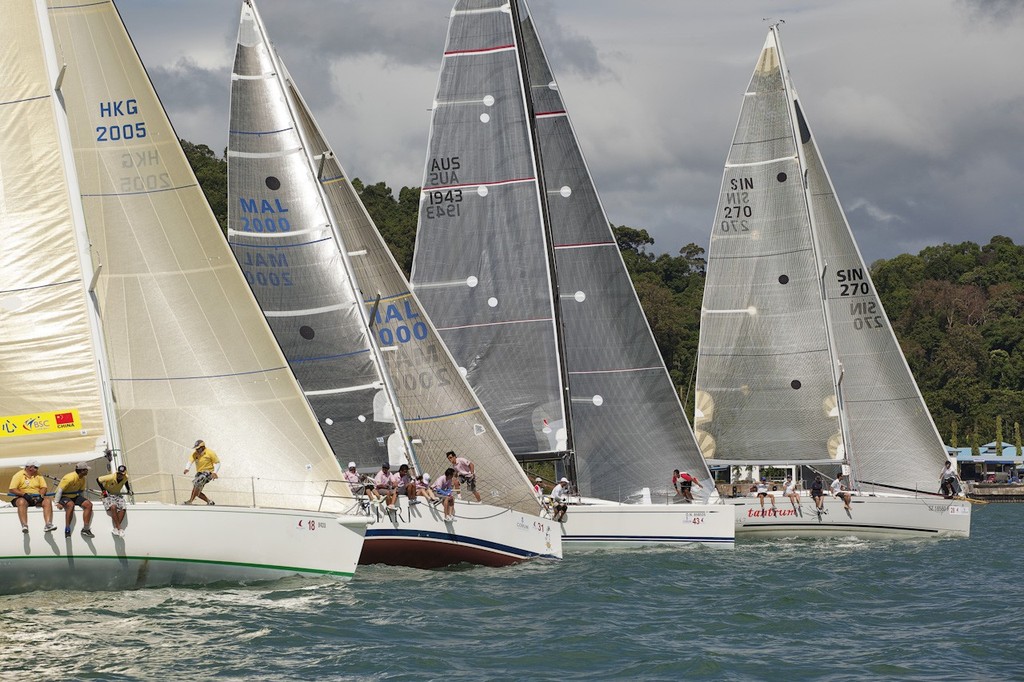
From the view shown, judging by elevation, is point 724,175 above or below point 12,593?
above

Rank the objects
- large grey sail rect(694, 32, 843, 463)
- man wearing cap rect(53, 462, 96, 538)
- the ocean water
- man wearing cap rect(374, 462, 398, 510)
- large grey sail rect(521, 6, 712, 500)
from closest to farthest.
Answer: the ocean water → man wearing cap rect(53, 462, 96, 538) → man wearing cap rect(374, 462, 398, 510) → large grey sail rect(521, 6, 712, 500) → large grey sail rect(694, 32, 843, 463)

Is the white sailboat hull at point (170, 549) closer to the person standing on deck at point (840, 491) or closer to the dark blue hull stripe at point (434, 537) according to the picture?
the dark blue hull stripe at point (434, 537)

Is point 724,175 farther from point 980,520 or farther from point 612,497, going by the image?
point 980,520

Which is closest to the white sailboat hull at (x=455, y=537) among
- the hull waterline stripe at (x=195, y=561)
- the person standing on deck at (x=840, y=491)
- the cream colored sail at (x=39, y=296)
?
the hull waterline stripe at (x=195, y=561)

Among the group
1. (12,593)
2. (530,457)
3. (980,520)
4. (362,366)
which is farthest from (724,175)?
(12,593)

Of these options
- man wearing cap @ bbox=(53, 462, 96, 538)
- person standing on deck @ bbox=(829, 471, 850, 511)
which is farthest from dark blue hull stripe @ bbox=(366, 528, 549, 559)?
person standing on deck @ bbox=(829, 471, 850, 511)

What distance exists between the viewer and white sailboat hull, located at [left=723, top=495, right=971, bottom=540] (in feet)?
102

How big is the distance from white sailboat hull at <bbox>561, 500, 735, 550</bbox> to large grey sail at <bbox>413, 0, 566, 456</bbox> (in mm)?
1963

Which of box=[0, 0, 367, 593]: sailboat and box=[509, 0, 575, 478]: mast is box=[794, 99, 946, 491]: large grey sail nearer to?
box=[509, 0, 575, 478]: mast

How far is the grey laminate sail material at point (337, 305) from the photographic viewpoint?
Result: 24844 millimetres

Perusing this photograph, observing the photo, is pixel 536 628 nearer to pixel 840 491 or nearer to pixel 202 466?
pixel 202 466

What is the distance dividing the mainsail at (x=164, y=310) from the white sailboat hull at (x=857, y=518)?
13.6 m

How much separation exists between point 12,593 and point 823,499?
18.5 meters

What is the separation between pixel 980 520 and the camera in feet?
152
